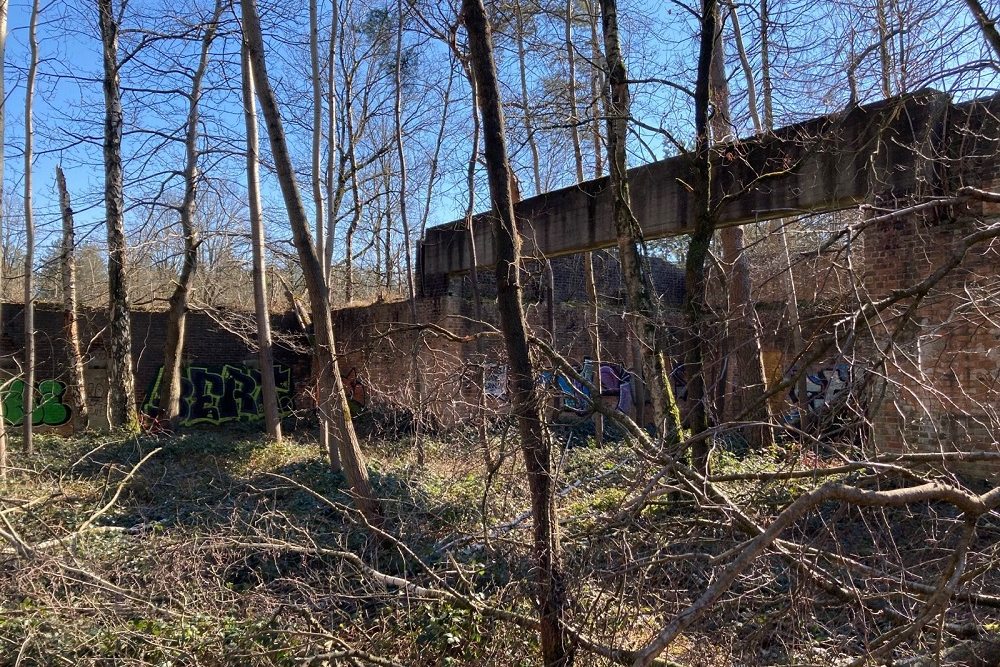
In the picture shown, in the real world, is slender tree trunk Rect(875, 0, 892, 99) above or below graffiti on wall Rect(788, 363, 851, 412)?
above

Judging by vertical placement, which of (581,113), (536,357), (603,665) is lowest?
(603,665)

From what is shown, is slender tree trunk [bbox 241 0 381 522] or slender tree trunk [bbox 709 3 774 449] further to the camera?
slender tree trunk [bbox 241 0 381 522]

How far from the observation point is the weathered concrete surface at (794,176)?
638 centimetres

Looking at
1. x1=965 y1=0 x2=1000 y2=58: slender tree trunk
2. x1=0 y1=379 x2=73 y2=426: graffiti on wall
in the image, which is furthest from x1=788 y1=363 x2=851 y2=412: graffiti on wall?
x1=0 y1=379 x2=73 y2=426: graffiti on wall

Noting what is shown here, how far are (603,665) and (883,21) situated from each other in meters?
5.37

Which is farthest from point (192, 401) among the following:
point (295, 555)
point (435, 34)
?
point (435, 34)

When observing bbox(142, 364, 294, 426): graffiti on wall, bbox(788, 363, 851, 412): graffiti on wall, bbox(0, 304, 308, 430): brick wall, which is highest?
bbox(0, 304, 308, 430): brick wall

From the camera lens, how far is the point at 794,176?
7.93 m

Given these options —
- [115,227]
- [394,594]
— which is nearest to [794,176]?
[394,594]

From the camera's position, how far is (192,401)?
1642 centimetres

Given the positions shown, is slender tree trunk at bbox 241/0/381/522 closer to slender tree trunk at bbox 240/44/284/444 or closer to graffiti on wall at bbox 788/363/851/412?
slender tree trunk at bbox 240/44/284/444

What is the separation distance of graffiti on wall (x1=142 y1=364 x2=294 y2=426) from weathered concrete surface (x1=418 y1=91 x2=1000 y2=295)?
890 centimetres

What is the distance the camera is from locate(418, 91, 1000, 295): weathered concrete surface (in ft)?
20.9

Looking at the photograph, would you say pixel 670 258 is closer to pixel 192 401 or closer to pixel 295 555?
pixel 192 401
